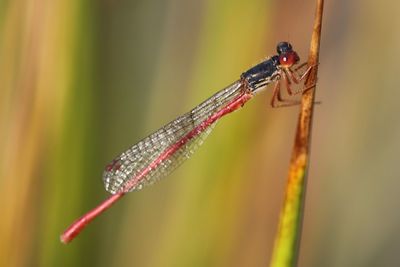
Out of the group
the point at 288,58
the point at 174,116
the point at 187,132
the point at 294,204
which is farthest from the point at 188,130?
the point at 294,204

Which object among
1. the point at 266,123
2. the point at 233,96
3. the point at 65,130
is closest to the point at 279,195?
the point at 266,123

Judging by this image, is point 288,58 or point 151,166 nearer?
point 288,58

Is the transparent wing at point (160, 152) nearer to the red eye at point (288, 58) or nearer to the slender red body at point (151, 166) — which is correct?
the slender red body at point (151, 166)

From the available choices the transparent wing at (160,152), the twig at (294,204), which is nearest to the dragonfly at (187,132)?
the transparent wing at (160,152)

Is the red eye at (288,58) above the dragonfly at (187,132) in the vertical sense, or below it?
above

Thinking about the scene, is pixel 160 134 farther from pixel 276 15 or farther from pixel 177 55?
pixel 276 15

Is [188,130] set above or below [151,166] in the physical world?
above

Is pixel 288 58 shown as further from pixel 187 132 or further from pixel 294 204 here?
pixel 294 204
